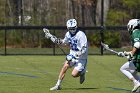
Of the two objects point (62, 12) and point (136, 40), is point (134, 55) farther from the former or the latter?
point (62, 12)

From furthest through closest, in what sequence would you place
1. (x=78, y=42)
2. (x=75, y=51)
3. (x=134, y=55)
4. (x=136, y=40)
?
(x=75, y=51) < (x=78, y=42) < (x=134, y=55) < (x=136, y=40)

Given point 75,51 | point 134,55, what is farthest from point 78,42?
point 134,55

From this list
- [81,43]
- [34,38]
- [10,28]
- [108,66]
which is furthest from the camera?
[34,38]

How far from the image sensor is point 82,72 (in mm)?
15062

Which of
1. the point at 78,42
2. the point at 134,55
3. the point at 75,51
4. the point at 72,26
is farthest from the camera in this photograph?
the point at 75,51

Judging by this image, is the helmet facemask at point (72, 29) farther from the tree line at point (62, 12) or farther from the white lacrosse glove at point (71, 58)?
the tree line at point (62, 12)

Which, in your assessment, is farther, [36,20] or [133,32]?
[36,20]

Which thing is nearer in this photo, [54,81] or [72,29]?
[72,29]

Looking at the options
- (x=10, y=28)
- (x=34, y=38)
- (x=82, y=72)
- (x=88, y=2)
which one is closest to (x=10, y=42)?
(x=34, y=38)

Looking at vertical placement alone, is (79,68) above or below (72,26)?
below

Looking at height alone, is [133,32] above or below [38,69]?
above

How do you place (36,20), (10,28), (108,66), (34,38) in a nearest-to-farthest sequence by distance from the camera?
(108,66)
(10,28)
(34,38)
(36,20)

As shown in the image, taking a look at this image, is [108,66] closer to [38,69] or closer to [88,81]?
[38,69]

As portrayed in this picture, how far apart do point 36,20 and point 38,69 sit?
2049cm
